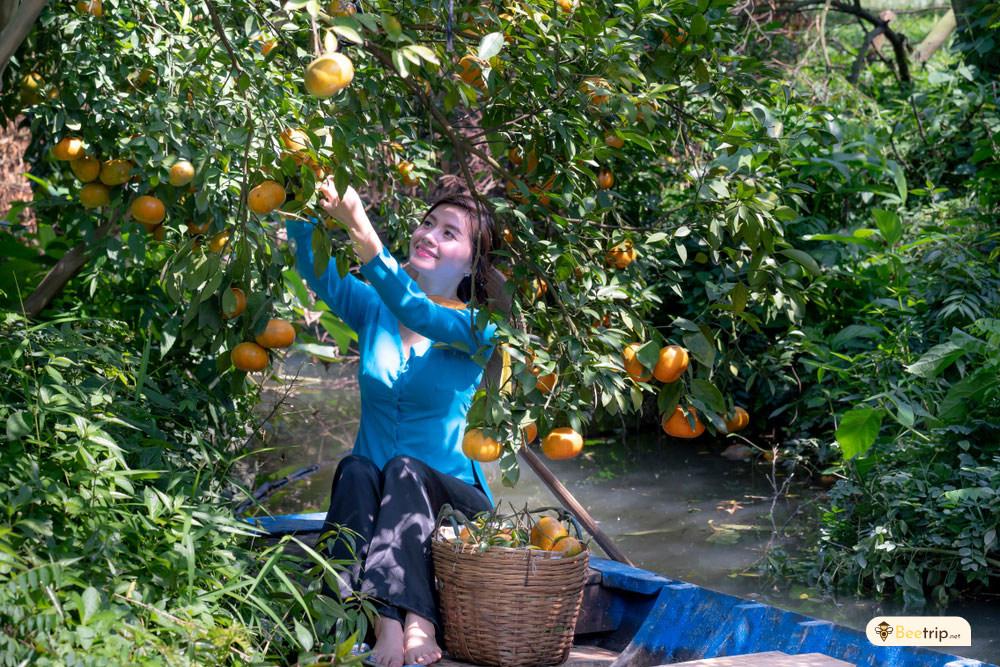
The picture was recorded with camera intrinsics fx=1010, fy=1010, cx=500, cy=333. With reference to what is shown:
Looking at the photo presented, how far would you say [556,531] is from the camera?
2.02 m

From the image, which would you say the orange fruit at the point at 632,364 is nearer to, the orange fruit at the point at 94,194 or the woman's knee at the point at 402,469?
the woman's knee at the point at 402,469

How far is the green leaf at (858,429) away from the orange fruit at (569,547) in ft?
4.61

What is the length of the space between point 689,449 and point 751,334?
0.76m

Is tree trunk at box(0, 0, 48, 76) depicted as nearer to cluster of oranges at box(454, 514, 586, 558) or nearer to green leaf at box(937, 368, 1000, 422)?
cluster of oranges at box(454, 514, 586, 558)

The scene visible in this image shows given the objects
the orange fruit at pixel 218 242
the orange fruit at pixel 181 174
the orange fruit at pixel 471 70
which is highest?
the orange fruit at pixel 471 70

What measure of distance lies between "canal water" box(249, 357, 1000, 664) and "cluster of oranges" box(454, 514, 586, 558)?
4.35 ft

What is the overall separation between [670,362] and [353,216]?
2.05ft

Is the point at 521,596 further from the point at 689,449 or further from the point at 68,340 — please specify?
the point at 689,449

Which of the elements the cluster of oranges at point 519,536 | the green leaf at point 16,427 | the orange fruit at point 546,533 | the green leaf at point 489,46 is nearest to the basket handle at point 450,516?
the cluster of oranges at point 519,536

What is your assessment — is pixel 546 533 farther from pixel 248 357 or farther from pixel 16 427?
pixel 16 427

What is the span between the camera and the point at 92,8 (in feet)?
8.00

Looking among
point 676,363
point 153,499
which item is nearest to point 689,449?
point 676,363

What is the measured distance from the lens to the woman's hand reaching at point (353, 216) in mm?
1747

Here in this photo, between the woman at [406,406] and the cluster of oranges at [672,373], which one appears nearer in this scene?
the cluster of oranges at [672,373]
